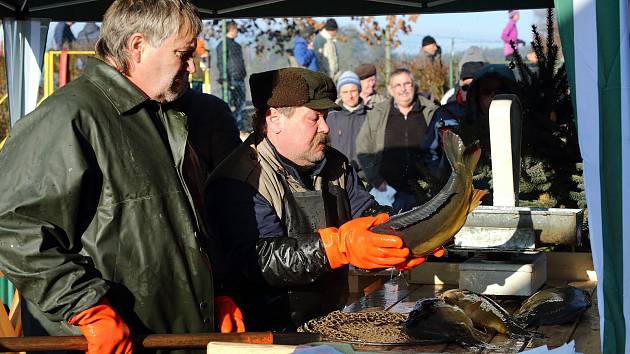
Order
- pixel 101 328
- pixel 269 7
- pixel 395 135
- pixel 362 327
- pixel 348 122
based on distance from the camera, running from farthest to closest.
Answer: pixel 348 122 → pixel 395 135 → pixel 269 7 → pixel 362 327 → pixel 101 328

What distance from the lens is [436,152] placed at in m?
8.09

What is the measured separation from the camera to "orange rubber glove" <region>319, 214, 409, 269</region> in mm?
3184

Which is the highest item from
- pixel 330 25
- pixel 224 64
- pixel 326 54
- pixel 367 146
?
pixel 330 25

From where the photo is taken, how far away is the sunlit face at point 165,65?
3.04 metres

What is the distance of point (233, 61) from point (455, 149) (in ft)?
41.2

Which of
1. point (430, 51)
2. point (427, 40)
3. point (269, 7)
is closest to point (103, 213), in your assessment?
point (269, 7)

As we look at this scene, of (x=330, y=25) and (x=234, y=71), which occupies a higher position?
(x=330, y=25)

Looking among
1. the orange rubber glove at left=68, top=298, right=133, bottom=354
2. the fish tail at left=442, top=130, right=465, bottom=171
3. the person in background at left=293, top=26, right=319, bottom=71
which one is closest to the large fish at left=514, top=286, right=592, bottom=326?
the fish tail at left=442, top=130, right=465, bottom=171

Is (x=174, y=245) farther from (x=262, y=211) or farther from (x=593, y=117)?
(x=593, y=117)

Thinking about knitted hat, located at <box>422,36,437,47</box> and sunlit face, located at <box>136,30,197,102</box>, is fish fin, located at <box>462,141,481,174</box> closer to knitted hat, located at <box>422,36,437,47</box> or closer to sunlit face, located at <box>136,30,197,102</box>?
sunlit face, located at <box>136,30,197,102</box>

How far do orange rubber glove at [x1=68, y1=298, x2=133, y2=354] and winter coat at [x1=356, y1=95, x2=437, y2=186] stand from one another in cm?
597

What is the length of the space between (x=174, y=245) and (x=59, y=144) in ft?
1.50

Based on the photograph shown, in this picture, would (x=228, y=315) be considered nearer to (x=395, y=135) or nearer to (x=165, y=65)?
(x=165, y=65)

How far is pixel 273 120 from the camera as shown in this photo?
3740 millimetres
